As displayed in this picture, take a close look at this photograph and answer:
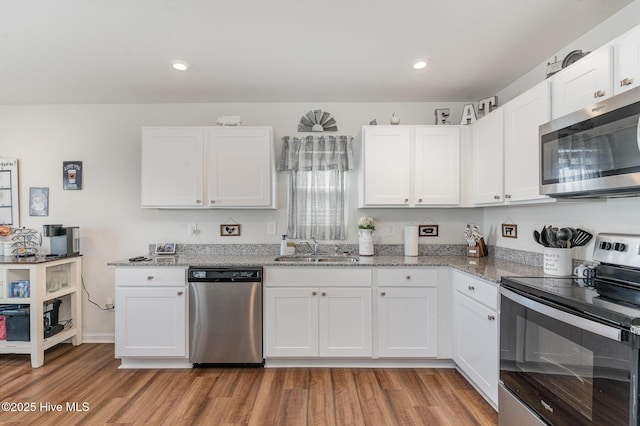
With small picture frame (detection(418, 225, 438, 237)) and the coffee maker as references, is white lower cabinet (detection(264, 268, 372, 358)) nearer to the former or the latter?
small picture frame (detection(418, 225, 438, 237))

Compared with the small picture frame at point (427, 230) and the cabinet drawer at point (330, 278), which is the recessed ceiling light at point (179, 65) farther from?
the small picture frame at point (427, 230)

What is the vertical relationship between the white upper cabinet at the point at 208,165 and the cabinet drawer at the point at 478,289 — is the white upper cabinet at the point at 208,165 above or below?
above

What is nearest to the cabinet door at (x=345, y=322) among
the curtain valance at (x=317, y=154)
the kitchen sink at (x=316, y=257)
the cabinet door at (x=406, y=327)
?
the cabinet door at (x=406, y=327)

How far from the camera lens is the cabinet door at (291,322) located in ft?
8.65

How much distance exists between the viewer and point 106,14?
6.10 ft

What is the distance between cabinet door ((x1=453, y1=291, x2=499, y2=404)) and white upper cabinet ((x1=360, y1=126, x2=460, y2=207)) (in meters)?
0.94

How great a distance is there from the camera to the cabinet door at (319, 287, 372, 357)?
2.63 meters

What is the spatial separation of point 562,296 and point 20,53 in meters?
3.69

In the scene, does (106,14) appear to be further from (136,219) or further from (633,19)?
(633,19)

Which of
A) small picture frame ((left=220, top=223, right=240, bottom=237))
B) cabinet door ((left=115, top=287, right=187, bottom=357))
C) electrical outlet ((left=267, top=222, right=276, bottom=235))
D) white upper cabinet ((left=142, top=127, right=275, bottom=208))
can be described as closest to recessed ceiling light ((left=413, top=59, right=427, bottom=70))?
white upper cabinet ((left=142, top=127, right=275, bottom=208))

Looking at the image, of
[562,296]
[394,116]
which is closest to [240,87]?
[394,116]

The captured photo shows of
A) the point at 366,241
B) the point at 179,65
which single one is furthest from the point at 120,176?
the point at 366,241

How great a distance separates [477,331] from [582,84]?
1614 millimetres

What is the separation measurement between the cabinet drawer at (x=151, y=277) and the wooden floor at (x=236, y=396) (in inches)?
28.5
